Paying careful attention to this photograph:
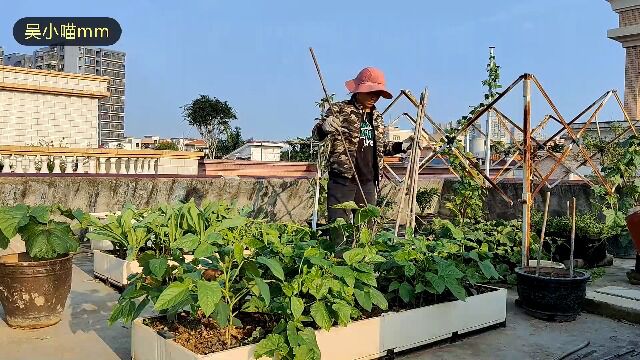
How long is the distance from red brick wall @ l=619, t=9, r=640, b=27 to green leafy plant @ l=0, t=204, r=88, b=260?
18.3m

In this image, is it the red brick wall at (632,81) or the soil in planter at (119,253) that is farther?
the red brick wall at (632,81)

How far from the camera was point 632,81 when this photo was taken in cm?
1739

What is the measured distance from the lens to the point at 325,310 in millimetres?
2553

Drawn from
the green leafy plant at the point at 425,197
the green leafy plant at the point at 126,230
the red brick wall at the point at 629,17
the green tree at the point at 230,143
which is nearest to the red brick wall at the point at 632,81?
the red brick wall at the point at 629,17

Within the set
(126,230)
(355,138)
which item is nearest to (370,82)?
(355,138)

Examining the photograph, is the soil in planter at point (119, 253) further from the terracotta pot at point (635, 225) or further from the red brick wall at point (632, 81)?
the red brick wall at point (632, 81)

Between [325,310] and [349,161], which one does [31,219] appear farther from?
[349,161]

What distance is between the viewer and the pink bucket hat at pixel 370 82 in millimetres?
4473

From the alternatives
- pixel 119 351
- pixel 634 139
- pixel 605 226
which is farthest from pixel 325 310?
pixel 634 139

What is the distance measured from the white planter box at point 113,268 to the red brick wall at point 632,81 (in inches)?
671

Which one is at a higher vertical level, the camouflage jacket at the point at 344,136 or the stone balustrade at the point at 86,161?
the camouflage jacket at the point at 344,136

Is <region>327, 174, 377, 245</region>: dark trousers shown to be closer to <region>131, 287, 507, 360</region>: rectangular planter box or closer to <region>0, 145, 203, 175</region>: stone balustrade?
<region>131, 287, 507, 360</region>: rectangular planter box

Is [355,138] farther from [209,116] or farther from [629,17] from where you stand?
[209,116]

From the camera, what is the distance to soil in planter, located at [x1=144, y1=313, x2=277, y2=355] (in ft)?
8.38
